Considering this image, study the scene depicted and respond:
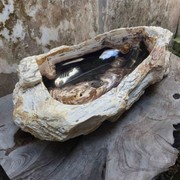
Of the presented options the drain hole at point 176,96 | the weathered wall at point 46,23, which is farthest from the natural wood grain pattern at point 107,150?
the weathered wall at point 46,23

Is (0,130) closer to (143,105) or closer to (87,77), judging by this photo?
(87,77)

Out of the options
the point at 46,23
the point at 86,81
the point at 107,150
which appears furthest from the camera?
the point at 46,23

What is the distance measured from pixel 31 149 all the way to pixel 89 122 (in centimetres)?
21

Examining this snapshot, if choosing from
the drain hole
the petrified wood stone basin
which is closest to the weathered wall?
the petrified wood stone basin

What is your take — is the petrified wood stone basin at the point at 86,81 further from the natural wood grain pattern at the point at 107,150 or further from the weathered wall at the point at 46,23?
the weathered wall at the point at 46,23

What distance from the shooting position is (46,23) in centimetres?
120

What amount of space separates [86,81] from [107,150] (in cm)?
27

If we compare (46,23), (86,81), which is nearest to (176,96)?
(86,81)

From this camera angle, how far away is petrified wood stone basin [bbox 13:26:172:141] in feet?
2.59

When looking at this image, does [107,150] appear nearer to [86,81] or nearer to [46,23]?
[86,81]

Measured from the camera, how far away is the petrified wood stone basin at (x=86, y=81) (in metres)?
0.79

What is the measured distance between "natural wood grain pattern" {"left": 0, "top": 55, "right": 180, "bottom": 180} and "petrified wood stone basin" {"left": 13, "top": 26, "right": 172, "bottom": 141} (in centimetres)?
6

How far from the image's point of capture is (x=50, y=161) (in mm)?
836

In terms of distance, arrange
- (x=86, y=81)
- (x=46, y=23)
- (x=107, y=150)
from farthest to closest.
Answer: (x=46, y=23) < (x=86, y=81) < (x=107, y=150)
